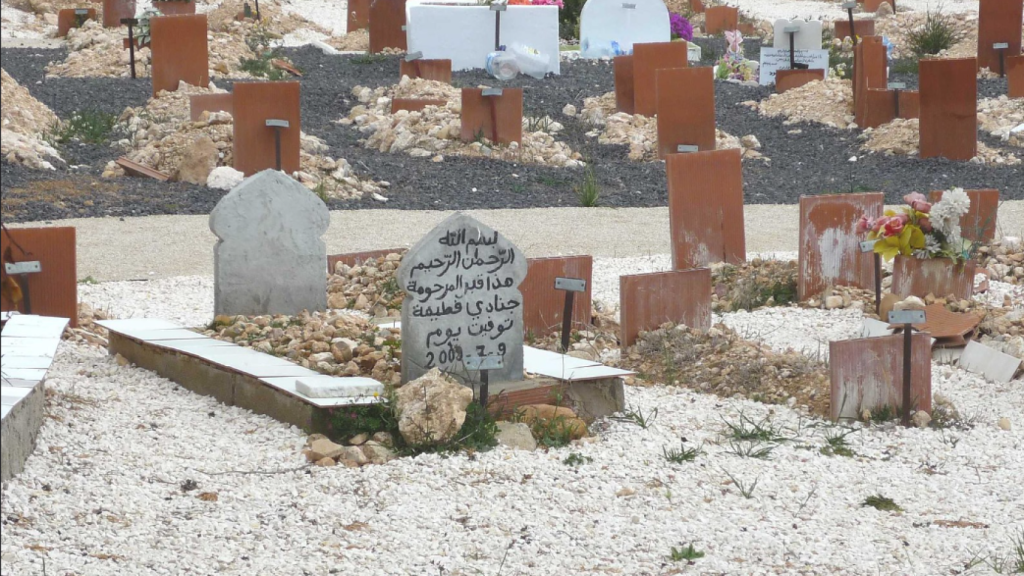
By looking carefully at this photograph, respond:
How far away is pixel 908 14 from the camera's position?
2281 cm

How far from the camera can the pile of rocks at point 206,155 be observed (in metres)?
11.4

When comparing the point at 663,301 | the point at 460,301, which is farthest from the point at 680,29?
the point at 460,301

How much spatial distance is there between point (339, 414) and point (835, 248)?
378 cm

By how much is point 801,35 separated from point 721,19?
5.83 meters

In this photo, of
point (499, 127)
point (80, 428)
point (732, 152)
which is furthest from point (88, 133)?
point (80, 428)

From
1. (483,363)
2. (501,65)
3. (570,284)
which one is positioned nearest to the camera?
(483,363)

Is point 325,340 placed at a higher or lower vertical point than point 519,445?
higher

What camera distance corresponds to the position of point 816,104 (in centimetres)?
1552

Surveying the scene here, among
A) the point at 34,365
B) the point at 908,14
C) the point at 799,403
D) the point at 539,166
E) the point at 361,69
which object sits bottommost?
the point at 799,403

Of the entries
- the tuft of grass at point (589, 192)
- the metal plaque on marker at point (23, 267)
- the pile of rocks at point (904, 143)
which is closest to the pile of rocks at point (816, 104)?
the pile of rocks at point (904, 143)

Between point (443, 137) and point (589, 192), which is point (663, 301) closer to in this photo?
point (589, 192)

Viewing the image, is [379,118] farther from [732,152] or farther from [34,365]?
[34,365]

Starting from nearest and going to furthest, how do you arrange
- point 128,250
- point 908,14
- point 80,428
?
point 80,428 → point 128,250 → point 908,14

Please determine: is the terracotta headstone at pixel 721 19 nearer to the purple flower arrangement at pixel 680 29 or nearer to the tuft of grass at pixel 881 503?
the purple flower arrangement at pixel 680 29
